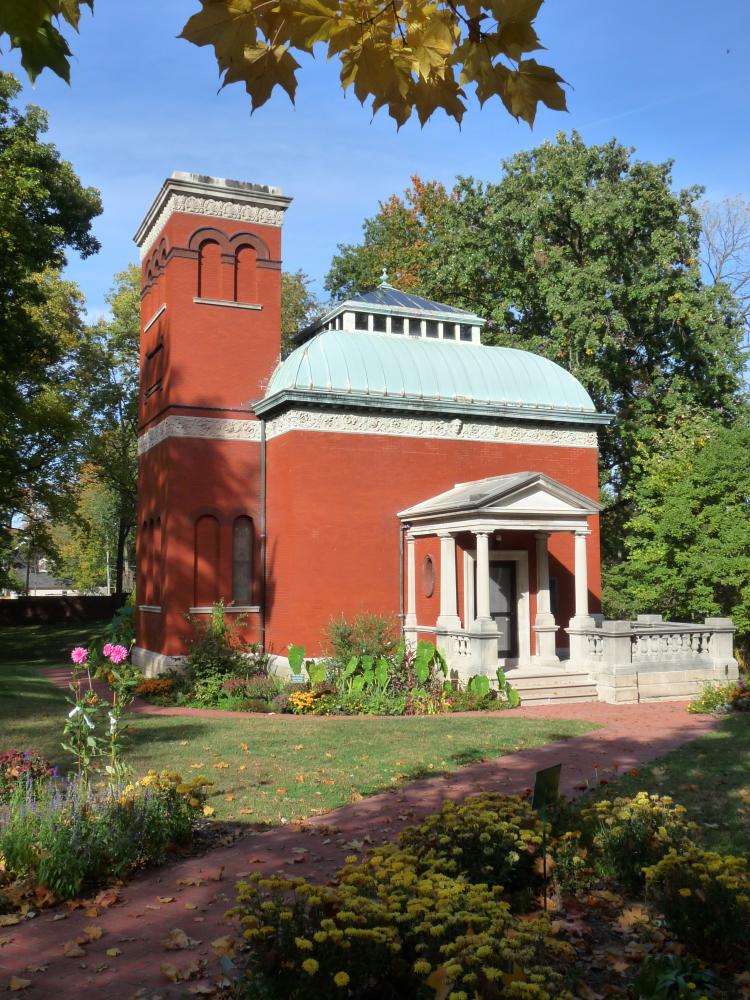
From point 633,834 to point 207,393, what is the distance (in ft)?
53.9

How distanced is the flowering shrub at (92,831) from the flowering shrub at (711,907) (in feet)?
13.2

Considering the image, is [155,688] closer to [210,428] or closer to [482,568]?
[210,428]

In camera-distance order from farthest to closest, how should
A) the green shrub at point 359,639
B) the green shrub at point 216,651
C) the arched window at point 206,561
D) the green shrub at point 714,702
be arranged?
1. the arched window at point 206,561
2. the green shrub at point 216,651
3. the green shrub at point 359,639
4. the green shrub at point 714,702

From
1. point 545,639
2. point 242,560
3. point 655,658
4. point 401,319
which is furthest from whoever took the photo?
point 401,319

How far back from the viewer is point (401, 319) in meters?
23.0

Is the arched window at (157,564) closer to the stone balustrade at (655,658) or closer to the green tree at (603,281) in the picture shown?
the stone balustrade at (655,658)

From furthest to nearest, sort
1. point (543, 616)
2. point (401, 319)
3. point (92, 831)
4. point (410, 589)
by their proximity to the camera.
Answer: point (401, 319) → point (410, 589) → point (543, 616) → point (92, 831)

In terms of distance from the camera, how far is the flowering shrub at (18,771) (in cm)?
799

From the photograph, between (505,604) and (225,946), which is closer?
(225,946)

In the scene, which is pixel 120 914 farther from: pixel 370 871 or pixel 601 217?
pixel 601 217

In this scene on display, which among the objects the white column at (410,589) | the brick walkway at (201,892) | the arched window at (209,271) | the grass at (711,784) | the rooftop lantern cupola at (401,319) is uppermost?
the arched window at (209,271)

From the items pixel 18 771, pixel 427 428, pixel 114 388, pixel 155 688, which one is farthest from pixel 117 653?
pixel 114 388

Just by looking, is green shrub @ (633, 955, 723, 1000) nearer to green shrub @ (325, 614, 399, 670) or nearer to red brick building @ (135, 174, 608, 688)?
red brick building @ (135, 174, 608, 688)

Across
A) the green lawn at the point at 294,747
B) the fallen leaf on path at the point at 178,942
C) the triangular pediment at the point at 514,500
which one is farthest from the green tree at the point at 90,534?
the fallen leaf on path at the point at 178,942
